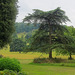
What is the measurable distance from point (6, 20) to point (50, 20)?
10186 mm

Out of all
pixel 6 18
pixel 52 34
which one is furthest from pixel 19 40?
pixel 6 18

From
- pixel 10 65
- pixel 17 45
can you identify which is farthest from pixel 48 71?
pixel 17 45

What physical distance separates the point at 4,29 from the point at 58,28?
11.9 meters

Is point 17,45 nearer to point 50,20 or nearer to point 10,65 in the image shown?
point 50,20

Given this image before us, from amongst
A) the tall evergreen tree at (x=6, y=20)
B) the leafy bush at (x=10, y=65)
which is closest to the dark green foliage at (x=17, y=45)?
the tall evergreen tree at (x=6, y=20)

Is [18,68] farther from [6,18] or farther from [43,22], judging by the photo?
[43,22]

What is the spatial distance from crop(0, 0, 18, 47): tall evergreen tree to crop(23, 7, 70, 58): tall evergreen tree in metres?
6.01

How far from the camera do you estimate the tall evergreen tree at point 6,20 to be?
1947cm

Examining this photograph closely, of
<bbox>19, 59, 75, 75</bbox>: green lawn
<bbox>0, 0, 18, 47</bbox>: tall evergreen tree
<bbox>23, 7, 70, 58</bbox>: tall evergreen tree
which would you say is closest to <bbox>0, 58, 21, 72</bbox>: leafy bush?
<bbox>19, 59, 75, 75</bbox>: green lawn

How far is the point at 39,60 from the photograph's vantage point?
2497 centimetres

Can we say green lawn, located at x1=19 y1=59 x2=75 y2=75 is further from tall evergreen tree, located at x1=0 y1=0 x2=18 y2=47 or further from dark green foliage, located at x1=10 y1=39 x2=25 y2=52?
dark green foliage, located at x1=10 y1=39 x2=25 y2=52

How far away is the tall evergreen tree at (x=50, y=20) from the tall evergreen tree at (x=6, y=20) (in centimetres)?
601

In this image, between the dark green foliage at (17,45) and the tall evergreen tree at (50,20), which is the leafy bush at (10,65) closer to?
the tall evergreen tree at (50,20)

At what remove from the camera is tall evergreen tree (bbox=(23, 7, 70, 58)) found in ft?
83.1
